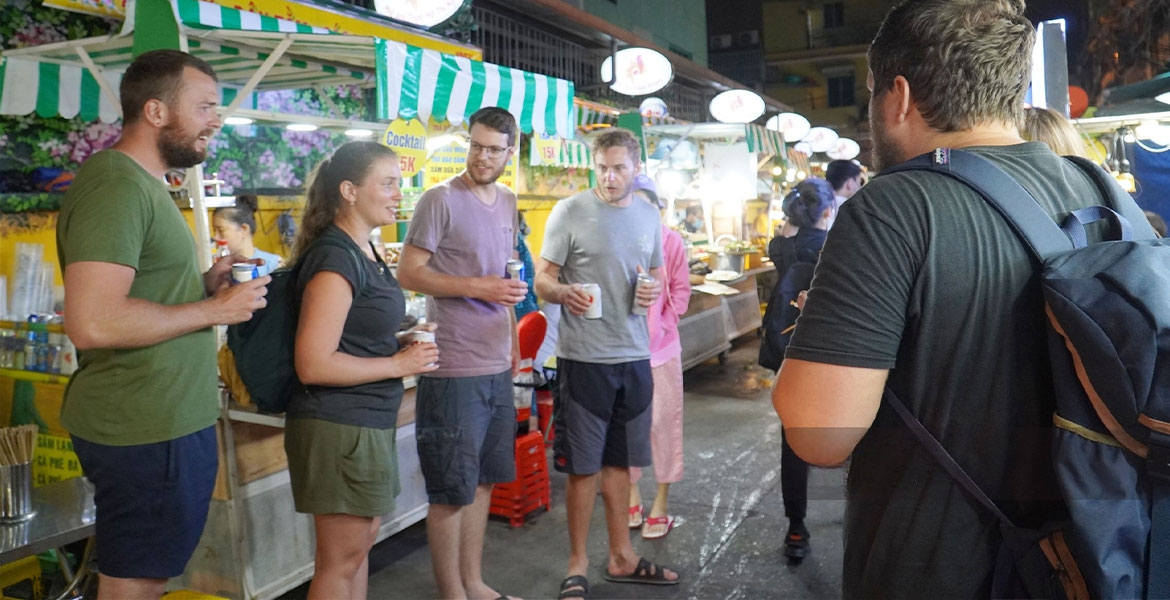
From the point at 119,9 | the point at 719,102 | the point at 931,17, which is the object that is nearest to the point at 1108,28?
the point at 719,102

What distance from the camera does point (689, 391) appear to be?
9148 millimetres

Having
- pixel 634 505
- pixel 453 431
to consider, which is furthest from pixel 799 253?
pixel 453 431

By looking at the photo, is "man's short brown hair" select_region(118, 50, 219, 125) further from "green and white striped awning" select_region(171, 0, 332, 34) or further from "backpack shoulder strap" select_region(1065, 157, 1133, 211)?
"backpack shoulder strap" select_region(1065, 157, 1133, 211)

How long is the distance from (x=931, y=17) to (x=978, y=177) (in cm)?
30

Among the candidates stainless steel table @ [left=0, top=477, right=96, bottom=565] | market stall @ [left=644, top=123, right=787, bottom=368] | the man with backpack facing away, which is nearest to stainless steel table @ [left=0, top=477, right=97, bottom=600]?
stainless steel table @ [left=0, top=477, right=96, bottom=565]

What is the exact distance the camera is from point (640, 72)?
9.78 metres

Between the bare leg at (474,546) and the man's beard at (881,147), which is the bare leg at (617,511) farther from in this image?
the man's beard at (881,147)

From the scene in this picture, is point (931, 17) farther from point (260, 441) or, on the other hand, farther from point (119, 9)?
point (119, 9)

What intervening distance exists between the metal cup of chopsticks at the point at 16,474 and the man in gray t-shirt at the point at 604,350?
2208mm

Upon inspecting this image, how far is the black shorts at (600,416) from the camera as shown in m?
4.05

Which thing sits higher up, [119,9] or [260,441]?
[119,9]

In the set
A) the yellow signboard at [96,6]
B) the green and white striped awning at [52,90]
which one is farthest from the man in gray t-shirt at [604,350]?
the yellow signboard at [96,6]

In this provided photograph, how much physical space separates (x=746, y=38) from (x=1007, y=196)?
38.2 meters

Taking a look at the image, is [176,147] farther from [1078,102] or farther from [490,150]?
[1078,102]
